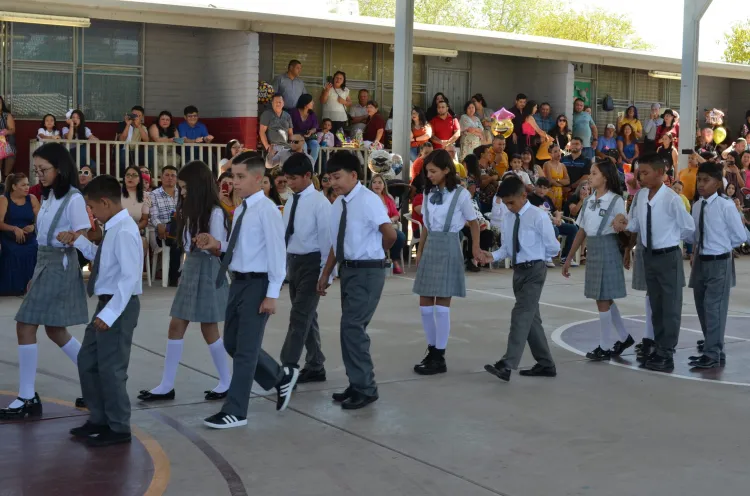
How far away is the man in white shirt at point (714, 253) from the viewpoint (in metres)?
8.41

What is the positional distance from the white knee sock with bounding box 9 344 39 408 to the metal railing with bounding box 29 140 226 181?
27.5 feet

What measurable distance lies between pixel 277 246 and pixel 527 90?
16274 mm

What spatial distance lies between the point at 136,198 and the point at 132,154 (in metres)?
3.07

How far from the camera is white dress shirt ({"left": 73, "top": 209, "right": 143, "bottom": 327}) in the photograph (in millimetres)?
5824

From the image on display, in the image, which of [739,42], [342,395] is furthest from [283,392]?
[739,42]

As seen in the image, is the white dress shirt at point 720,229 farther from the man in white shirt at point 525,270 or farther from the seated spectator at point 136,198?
the seated spectator at point 136,198

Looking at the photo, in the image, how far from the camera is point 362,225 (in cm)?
690

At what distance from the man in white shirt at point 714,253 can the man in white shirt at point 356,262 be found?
119 inches

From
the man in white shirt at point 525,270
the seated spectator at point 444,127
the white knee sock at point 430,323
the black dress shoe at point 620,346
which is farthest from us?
the seated spectator at point 444,127

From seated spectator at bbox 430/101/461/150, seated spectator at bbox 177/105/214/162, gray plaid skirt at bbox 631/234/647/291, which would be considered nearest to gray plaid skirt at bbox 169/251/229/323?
gray plaid skirt at bbox 631/234/647/291

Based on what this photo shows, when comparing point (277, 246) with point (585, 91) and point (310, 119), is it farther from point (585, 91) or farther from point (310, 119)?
point (585, 91)

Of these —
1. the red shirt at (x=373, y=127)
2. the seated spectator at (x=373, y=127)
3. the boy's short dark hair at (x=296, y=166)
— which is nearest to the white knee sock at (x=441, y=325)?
the boy's short dark hair at (x=296, y=166)

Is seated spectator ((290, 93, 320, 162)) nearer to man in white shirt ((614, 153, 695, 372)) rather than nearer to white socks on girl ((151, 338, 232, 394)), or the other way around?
man in white shirt ((614, 153, 695, 372))

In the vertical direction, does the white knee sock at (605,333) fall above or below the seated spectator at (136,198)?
below
